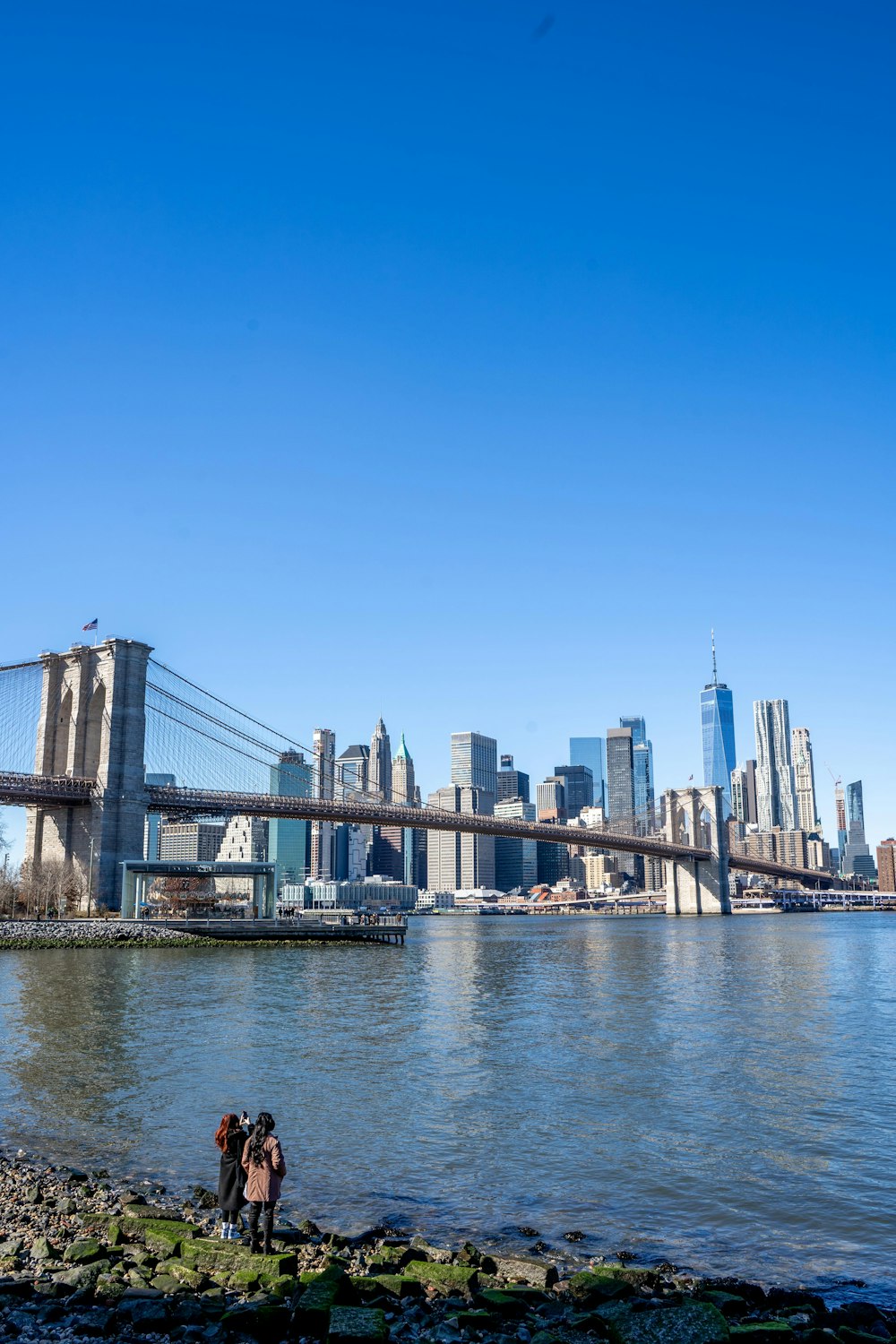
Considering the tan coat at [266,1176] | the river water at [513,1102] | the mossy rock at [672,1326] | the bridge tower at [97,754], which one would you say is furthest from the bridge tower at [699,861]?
the mossy rock at [672,1326]

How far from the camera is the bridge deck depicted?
224 feet

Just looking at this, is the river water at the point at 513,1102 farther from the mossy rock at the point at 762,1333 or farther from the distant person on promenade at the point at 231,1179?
the mossy rock at the point at 762,1333

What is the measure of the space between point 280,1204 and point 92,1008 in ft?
69.9

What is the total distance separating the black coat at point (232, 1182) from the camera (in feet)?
38.3

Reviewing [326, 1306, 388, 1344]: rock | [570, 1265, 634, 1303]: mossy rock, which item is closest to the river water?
[570, 1265, 634, 1303]: mossy rock

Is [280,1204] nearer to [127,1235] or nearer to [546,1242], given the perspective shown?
[127,1235]

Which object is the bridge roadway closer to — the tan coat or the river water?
the river water

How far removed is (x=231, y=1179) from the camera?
11.7 meters

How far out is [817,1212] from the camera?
543 inches

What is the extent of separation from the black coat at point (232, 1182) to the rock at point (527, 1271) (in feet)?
9.54

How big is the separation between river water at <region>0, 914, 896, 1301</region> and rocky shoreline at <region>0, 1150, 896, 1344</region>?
4.28 ft

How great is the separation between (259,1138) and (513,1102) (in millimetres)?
9558

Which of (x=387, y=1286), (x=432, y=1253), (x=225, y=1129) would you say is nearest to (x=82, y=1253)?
(x=225, y=1129)

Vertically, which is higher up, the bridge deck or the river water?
the bridge deck
